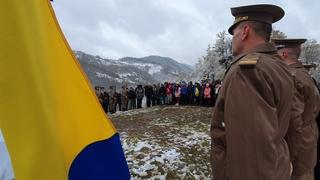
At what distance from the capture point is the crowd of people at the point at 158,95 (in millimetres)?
22328

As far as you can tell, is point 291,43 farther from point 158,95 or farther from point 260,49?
point 158,95

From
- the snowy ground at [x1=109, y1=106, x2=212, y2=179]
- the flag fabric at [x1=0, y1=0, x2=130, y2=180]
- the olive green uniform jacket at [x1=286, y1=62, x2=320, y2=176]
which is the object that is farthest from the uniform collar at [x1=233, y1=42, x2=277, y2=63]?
the snowy ground at [x1=109, y1=106, x2=212, y2=179]

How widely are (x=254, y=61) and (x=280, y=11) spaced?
65 cm

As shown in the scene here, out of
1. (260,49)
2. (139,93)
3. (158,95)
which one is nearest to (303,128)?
Result: (260,49)

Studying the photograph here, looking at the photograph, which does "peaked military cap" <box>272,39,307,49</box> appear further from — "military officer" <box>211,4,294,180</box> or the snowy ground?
the snowy ground

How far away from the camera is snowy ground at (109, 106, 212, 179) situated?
858 centimetres

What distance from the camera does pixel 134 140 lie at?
1084 centimetres

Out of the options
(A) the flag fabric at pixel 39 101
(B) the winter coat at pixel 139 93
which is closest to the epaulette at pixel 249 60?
(A) the flag fabric at pixel 39 101

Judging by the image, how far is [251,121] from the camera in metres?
2.50

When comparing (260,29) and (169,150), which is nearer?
(260,29)

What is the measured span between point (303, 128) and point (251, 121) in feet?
4.69

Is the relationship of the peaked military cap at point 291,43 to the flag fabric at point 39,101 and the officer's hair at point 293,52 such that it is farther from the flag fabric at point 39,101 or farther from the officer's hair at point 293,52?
the flag fabric at point 39,101

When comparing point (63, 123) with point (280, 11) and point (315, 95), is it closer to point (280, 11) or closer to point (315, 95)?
point (280, 11)

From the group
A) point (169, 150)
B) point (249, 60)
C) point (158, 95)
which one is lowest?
point (169, 150)
